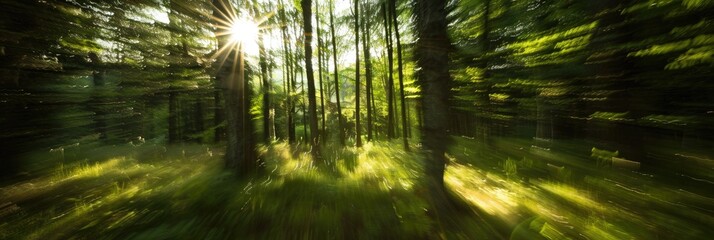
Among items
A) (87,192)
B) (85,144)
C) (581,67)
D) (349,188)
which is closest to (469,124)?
(581,67)

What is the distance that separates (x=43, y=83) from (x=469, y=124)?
830 inches

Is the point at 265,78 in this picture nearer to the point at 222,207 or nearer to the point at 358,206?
the point at 222,207

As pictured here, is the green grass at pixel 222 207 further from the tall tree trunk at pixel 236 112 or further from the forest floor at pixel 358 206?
the tall tree trunk at pixel 236 112

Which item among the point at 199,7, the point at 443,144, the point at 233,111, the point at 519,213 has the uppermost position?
the point at 199,7

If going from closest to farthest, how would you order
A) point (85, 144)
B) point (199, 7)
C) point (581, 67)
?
point (581, 67) → point (199, 7) → point (85, 144)

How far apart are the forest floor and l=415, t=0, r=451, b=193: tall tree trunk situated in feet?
2.36

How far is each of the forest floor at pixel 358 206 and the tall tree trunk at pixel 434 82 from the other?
72cm

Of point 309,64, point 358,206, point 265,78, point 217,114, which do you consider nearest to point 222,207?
point 358,206

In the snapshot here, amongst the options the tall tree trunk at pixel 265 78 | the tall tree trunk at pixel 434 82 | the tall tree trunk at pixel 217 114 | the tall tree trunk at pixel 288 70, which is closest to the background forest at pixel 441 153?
the tall tree trunk at pixel 434 82

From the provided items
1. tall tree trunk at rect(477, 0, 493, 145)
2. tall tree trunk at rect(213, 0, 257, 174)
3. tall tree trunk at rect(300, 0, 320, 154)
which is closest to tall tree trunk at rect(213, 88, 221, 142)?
tall tree trunk at rect(300, 0, 320, 154)

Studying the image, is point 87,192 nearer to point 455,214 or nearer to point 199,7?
point 199,7

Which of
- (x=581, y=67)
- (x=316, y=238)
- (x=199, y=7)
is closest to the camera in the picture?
(x=316, y=238)

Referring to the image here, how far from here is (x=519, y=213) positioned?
4336 mm

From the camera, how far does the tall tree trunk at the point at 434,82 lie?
4332mm
